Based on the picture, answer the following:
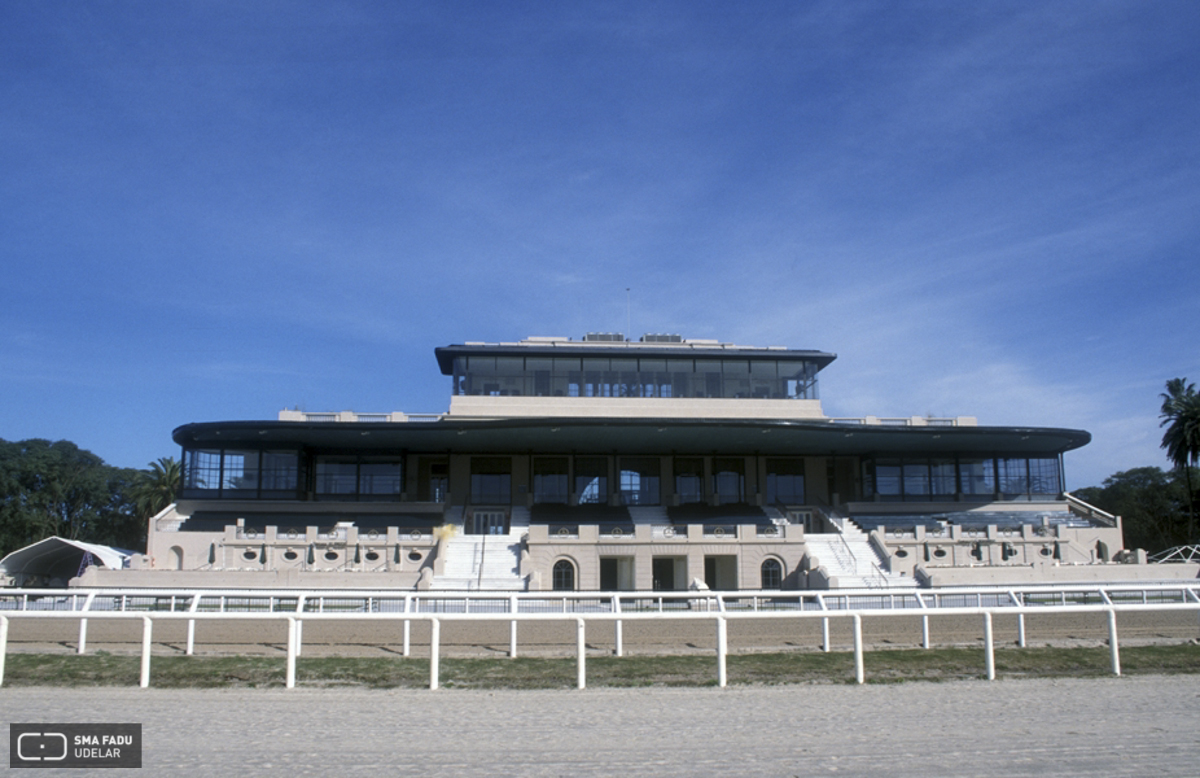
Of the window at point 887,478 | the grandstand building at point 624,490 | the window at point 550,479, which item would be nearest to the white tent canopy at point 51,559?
the grandstand building at point 624,490

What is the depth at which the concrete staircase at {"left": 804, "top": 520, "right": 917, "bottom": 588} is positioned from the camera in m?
37.8

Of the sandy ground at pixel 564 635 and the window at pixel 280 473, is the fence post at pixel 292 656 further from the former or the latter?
the window at pixel 280 473

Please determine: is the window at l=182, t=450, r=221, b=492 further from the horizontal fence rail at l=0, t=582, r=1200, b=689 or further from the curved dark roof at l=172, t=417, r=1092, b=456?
the horizontal fence rail at l=0, t=582, r=1200, b=689

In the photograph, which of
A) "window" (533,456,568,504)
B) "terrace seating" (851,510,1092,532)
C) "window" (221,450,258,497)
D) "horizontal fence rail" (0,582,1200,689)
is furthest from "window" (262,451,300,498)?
"terrace seating" (851,510,1092,532)

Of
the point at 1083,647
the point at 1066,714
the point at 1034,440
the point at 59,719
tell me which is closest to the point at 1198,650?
the point at 1083,647

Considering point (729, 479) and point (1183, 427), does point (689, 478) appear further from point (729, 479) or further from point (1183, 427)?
point (1183, 427)

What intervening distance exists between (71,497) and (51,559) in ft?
149

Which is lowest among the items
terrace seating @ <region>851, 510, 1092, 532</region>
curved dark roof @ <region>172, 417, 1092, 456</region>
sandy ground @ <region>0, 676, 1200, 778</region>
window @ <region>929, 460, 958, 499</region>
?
sandy ground @ <region>0, 676, 1200, 778</region>

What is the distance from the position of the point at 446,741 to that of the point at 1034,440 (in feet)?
151

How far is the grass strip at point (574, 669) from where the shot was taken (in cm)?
1323

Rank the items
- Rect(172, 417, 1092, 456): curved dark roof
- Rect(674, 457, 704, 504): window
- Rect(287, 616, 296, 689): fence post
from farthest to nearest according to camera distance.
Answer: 1. Rect(674, 457, 704, 504): window
2. Rect(172, 417, 1092, 456): curved dark roof
3. Rect(287, 616, 296, 689): fence post

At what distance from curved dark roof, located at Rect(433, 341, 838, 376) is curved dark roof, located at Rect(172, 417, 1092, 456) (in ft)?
17.0

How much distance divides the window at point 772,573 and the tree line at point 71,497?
57.2m

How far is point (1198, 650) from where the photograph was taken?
16141 mm
